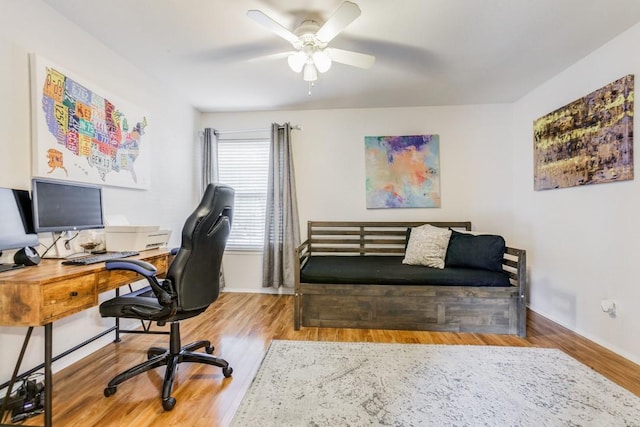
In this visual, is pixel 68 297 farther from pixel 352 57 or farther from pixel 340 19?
pixel 352 57

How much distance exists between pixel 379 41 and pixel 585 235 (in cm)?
239

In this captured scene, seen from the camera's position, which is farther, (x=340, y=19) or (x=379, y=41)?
(x=379, y=41)

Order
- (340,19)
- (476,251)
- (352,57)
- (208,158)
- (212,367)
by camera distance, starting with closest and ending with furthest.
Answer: (340,19) < (212,367) < (352,57) < (476,251) < (208,158)

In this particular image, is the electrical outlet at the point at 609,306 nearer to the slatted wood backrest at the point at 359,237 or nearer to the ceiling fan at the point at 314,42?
the slatted wood backrest at the point at 359,237

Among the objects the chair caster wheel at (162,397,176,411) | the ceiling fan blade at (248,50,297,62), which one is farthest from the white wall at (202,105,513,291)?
the chair caster wheel at (162,397,176,411)

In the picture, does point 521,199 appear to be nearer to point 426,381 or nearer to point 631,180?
point 631,180

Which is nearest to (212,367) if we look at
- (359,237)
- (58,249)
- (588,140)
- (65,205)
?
(58,249)

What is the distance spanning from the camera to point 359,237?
3.56m

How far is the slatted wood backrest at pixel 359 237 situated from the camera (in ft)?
11.4

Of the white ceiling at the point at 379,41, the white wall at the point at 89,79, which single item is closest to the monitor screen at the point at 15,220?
the white wall at the point at 89,79

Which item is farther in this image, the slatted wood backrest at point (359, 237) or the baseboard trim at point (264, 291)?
the baseboard trim at point (264, 291)

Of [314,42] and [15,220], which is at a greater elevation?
[314,42]

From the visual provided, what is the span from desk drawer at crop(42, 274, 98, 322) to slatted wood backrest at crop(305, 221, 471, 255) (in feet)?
7.49

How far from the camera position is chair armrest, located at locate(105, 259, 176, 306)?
1.52 meters
